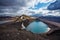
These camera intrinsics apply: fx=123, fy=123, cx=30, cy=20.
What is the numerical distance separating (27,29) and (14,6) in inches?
26.6

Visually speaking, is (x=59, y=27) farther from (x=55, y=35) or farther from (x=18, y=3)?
(x=18, y=3)

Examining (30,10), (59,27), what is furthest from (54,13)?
(30,10)

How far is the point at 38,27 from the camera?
117 inches

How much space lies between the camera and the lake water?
2.93m

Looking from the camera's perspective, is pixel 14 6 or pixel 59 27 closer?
pixel 59 27

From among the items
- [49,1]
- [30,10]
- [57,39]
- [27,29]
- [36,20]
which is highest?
[49,1]

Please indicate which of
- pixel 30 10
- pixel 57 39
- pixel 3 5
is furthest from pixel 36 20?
pixel 3 5

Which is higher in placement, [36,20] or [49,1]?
[49,1]

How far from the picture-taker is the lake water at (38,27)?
293 centimetres

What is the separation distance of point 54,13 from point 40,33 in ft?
2.03

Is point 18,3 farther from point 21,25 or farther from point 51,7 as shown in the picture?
point 51,7

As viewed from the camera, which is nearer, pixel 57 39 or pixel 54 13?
pixel 57 39

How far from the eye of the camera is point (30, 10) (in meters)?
3.06

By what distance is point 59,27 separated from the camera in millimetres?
2908
